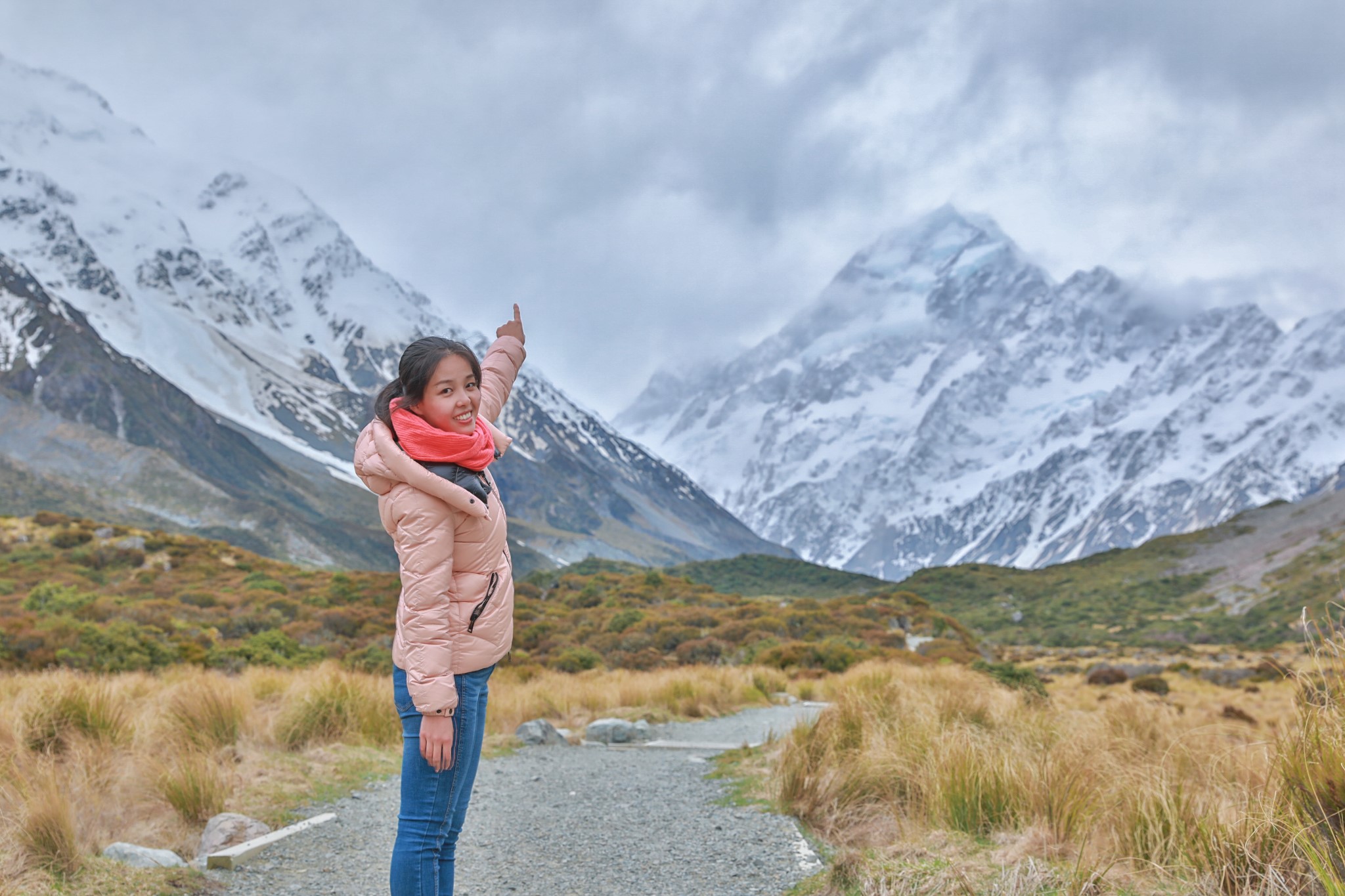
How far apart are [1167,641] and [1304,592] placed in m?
15.9

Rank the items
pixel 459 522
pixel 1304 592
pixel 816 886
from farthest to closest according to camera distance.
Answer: pixel 1304 592 < pixel 816 886 < pixel 459 522

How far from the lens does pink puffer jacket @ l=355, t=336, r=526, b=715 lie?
259 cm

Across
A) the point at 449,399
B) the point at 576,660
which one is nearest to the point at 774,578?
the point at 576,660

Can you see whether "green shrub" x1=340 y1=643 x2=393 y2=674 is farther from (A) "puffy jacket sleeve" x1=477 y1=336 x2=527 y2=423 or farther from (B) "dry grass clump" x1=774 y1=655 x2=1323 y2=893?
(A) "puffy jacket sleeve" x1=477 y1=336 x2=527 y2=423

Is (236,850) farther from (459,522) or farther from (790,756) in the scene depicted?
(790,756)

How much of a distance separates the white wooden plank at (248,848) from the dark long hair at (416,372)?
2687mm

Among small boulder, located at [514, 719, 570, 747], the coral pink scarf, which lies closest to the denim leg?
the coral pink scarf

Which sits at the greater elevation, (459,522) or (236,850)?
(459,522)

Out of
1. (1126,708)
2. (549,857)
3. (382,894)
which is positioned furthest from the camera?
(1126,708)

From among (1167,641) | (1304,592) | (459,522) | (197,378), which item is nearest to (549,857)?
(459,522)

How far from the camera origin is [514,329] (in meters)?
3.68

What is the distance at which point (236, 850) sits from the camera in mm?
4297

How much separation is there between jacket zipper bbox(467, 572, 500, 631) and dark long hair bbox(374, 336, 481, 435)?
1.83ft

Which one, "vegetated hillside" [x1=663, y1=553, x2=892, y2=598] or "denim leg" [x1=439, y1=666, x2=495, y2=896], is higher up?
"vegetated hillside" [x1=663, y1=553, x2=892, y2=598]
